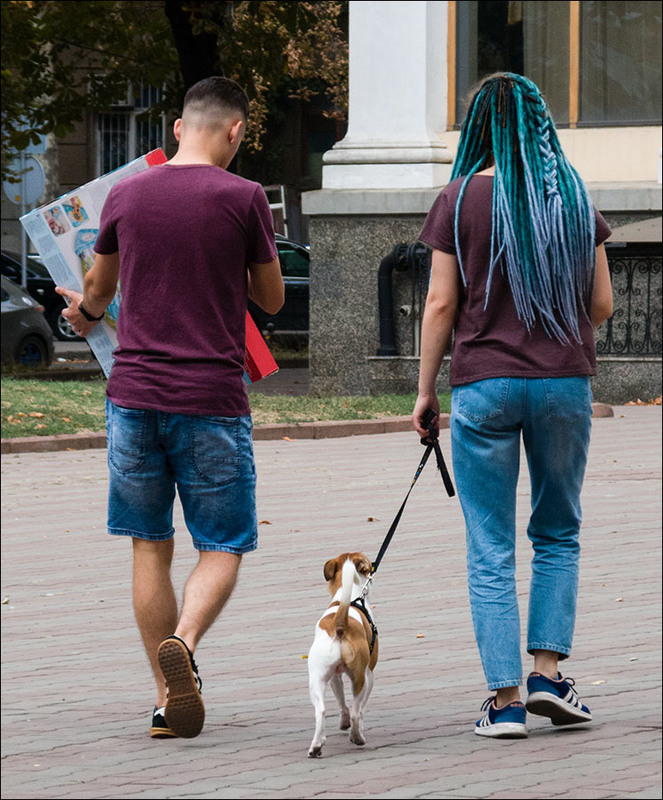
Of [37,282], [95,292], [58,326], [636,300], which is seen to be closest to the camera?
[95,292]

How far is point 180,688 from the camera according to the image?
4.54m

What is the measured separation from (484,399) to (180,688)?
4.16 feet

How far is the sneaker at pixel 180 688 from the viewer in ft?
14.9

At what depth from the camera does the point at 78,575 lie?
792 cm

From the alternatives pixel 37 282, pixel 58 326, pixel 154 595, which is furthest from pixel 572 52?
pixel 154 595

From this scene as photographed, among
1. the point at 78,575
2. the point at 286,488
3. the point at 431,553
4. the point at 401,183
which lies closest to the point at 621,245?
the point at 401,183

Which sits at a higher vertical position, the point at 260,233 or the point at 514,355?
the point at 260,233

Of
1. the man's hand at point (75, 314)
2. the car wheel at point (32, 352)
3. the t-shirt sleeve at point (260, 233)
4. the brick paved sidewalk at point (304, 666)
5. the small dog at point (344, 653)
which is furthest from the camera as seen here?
the car wheel at point (32, 352)

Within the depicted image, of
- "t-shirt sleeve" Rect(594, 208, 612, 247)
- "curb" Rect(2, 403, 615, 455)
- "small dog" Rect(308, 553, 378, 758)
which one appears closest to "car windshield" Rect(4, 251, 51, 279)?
"curb" Rect(2, 403, 615, 455)

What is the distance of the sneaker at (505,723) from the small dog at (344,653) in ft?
1.25

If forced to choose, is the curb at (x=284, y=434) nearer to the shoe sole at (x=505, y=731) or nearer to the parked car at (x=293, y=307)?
the shoe sole at (x=505, y=731)

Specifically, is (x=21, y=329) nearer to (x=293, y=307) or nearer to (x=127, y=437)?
(x=293, y=307)

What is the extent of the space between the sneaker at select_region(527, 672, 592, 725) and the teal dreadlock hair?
1.06 m

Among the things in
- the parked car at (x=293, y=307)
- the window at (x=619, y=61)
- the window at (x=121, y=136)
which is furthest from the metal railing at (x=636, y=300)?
the window at (x=121, y=136)
